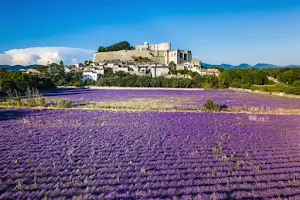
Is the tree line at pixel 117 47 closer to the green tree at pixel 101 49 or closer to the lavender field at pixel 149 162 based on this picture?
the green tree at pixel 101 49

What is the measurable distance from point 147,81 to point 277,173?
170 ft

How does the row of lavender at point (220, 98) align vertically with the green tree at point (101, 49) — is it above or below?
below

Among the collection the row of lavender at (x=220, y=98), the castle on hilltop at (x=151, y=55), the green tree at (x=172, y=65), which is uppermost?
the castle on hilltop at (x=151, y=55)

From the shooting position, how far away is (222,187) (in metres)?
5.85

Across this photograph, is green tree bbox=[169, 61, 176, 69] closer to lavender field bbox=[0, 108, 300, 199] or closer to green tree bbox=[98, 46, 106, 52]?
green tree bbox=[98, 46, 106, 52]

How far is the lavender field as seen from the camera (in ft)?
18.6

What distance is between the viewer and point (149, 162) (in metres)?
7.73

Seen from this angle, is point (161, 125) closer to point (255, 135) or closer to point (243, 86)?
point (255, 135)

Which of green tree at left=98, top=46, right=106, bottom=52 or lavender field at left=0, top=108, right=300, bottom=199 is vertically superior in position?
green tree at left=98, top=46, right=106, bottom=52

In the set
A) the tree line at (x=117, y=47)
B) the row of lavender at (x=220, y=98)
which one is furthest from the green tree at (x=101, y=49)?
the row of lavender at (x=220, y=98)

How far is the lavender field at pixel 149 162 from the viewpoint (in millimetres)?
5676

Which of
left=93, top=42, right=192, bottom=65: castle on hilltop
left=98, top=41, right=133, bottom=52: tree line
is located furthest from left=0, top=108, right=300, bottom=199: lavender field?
left=98, top=41, right=133, bottom=52: tree line

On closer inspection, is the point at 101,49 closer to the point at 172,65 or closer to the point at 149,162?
the point at 172,65

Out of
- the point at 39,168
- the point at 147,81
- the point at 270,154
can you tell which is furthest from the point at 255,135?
the point at 147,81
